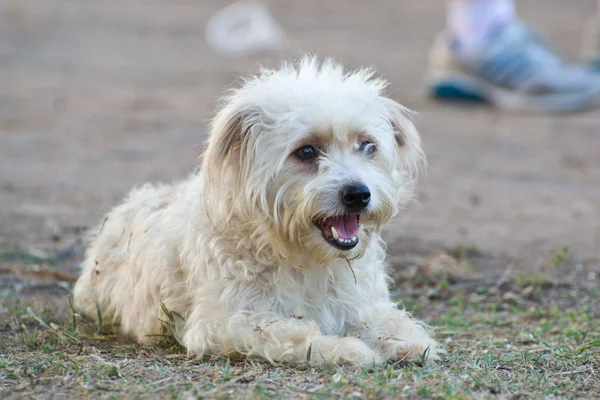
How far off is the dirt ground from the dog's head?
217cm

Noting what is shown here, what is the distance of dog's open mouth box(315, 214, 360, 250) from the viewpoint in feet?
15.5

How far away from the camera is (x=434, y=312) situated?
20.5 ft

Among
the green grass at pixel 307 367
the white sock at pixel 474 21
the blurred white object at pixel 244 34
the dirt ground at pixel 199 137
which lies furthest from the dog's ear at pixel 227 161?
the blurred white object at pixel 244 34

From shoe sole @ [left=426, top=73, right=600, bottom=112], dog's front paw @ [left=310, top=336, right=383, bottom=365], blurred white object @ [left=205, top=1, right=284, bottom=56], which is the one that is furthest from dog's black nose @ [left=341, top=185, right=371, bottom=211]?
blurred white object @ [left=205, top=1, right=284, bottom=56]

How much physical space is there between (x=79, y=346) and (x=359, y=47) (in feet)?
41.4

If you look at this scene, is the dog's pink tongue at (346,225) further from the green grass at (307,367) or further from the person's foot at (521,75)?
the person's foot at (521,75)

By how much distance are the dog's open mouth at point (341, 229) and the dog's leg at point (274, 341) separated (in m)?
0.39

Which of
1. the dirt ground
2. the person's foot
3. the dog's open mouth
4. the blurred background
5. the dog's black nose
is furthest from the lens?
the person's foot

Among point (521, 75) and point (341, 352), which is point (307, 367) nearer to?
point (341, 352)

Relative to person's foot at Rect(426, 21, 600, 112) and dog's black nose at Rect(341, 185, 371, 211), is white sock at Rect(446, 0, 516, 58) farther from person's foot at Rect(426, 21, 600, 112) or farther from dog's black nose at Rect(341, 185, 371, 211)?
dog's black nose at Rect(341, 185, 371, 211)

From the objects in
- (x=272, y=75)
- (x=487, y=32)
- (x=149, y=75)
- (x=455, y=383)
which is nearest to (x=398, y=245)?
(x=272, y=75)

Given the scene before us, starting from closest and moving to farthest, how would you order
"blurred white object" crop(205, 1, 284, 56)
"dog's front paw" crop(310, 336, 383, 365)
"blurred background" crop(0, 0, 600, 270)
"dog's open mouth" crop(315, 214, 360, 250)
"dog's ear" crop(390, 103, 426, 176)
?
"dog's front paw" crop(310, 336, 383, 365) → "dog's open mouth" crop(315, 214, 360, 250) → "dog's ear" crop(390, 103, 426, 176) → "blurred background" crop(0, 0, 600, 270) → "blurred white object" crop(205, 1, 284, 56)

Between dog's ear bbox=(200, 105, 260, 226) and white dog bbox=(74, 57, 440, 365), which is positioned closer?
white dog bbox=(74, 57, 440, 365)

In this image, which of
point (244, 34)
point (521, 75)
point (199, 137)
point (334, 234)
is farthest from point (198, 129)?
point (334, 234)
